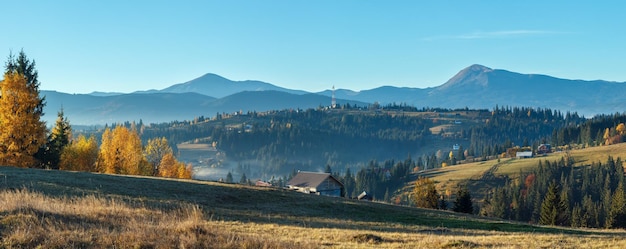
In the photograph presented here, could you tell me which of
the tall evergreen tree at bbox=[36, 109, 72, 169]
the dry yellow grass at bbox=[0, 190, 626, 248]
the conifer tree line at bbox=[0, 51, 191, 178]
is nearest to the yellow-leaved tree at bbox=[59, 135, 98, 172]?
the conifer tree line at bbox=[0, 51, 191, 178]

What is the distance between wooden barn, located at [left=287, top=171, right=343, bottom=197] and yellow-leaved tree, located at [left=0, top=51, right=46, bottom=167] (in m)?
48.9

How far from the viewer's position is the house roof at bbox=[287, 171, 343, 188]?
3612 inches

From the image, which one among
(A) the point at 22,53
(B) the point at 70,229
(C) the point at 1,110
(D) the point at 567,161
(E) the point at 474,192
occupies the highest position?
(A) the point at 22,53

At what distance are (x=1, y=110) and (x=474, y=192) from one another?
176408 mm

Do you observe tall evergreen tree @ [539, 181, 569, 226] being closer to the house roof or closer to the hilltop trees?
the house roof

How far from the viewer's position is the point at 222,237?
40.6 feet

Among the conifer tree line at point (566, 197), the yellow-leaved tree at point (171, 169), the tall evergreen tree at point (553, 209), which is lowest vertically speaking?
the conifer tree line at point (566, 197)

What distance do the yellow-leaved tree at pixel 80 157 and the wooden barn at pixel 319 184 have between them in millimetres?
36387

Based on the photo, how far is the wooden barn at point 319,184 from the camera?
90.9m

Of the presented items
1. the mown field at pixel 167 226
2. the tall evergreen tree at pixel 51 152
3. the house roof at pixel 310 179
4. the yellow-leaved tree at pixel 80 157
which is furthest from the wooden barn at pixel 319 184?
the mown field at pixel 167 226

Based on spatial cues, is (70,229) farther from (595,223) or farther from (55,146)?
(595,223)

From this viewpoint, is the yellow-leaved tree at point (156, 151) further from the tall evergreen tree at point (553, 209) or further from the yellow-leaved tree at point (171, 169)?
the tall evergreen tree at point (553, 209)

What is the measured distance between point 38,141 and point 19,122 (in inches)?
128

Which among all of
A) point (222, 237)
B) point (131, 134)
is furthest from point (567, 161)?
point (222, 237)
